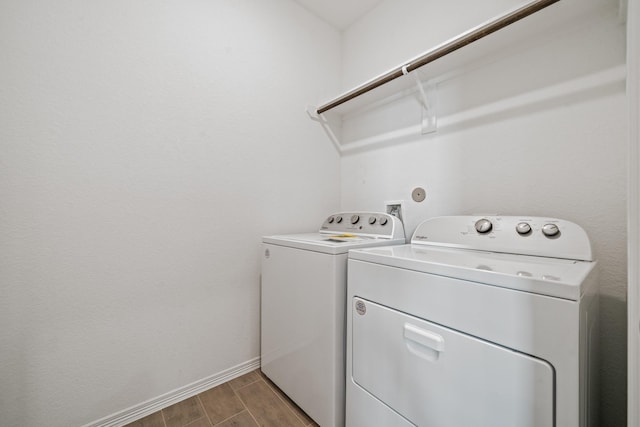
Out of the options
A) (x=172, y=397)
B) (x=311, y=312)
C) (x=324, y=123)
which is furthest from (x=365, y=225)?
(x=172, y=397)

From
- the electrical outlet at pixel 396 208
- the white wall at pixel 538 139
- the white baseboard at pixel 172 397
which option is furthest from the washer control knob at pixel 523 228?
the white baseboard at pixel 172 397

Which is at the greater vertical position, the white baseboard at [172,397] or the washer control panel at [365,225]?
the washer control panel at [365,225]

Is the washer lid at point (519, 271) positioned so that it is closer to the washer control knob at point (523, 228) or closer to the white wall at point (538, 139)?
the washer control knob at point (523, 228)

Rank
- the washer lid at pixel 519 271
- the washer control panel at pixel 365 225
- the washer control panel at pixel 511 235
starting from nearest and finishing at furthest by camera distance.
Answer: the washer lid at pixel 519 271
the washer control panel at pixel 511 235
the washer control panel at pixel 365 225

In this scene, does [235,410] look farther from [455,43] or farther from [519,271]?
[455,43]

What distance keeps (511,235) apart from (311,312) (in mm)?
851

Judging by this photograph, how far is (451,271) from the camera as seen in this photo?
69 centimetres

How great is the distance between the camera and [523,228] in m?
0.94

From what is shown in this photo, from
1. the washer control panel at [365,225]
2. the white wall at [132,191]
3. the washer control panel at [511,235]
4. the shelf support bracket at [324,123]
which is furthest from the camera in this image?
the shelf support bracket at [324,123]

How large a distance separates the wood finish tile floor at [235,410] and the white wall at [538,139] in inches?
45.9

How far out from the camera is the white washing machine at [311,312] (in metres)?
1.04

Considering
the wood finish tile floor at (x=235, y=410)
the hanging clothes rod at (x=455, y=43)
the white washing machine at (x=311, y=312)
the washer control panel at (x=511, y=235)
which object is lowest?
the wood finish tile floor at (x=235, y=410)

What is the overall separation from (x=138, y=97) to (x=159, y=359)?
124cm

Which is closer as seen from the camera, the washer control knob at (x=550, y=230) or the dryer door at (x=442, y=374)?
the dryer door at (x=442, y=374)
